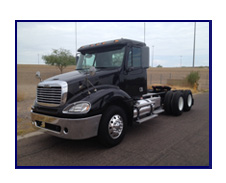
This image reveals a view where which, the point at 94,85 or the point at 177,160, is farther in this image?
the point at 94,85

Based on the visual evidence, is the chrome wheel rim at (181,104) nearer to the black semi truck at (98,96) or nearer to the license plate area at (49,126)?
the black semi truck at (98,96)

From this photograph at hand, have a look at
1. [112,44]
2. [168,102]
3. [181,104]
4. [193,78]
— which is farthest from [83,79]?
[193,78]

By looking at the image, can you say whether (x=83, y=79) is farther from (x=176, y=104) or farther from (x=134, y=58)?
(x=176, y=104)

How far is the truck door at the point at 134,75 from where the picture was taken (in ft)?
15.7

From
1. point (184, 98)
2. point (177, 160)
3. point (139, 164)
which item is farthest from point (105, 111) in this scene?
point (184, 98)

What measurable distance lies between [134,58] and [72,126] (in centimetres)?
282

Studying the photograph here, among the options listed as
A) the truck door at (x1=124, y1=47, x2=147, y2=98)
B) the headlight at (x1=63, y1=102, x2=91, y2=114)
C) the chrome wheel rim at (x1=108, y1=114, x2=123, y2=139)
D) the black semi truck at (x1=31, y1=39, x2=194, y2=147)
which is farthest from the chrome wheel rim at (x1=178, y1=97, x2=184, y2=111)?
the headlight at (x1=63, y1=102, x2=91, y2=114)

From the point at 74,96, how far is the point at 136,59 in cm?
239

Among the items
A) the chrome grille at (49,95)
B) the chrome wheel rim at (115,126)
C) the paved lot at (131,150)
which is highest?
the chrome grille at (49,95)

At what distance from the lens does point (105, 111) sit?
365 cm

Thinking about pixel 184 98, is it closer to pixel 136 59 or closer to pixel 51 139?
pixel 136 59

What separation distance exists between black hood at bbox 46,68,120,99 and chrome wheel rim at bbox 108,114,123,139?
95cm

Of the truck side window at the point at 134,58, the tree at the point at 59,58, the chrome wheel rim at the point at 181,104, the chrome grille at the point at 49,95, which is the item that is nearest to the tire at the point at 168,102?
the chrome wheel rim at the point at 181,104

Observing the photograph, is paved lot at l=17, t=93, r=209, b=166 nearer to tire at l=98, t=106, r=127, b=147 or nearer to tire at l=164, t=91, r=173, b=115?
tire at l=98, t=106, r=127, b=147
